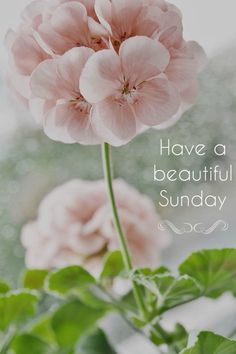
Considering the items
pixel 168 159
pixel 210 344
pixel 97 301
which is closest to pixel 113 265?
pixel 97 301

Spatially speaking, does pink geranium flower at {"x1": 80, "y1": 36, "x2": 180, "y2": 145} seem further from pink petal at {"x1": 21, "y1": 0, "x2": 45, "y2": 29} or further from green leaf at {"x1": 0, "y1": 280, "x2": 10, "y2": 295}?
green leaf at {"x1": 0, "y1": 280, "x2": 10, "y2": 295}

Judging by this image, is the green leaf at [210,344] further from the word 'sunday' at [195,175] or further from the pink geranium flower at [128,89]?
the word 'sunday' at [195,175]

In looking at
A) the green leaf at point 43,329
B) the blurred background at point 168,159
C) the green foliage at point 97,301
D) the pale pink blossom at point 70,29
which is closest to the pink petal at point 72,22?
the pale pink blossom at point 70,29

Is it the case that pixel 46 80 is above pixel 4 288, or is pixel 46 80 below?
above

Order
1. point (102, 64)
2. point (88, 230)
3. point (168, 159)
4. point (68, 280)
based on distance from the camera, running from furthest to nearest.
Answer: point (168, 159) < point (88, 230) < point (68, 280) < point (102, 64)

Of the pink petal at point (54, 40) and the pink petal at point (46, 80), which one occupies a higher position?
the pink petal at point (54, 40)

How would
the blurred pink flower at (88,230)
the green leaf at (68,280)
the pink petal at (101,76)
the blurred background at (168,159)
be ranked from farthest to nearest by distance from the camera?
the blurred background at (168,159) < the blurred pink flower at (88,230) < the green leaf at (68,280) < the pink petal at (101,76)

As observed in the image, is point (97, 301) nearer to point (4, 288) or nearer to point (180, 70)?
point (4, 288)
